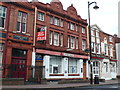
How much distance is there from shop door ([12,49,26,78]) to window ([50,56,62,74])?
17.2 feet

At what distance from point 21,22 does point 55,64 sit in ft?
28.6

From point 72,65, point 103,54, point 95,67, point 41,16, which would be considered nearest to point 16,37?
point 41,16

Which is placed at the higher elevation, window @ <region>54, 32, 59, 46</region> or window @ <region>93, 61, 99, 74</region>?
window @ <region>54, 32, 59, 46</region>

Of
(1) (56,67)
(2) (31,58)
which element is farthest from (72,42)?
(2) (31,58)

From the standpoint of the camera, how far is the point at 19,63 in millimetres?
20594

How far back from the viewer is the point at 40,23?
77.5ft

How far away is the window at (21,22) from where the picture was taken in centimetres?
2109

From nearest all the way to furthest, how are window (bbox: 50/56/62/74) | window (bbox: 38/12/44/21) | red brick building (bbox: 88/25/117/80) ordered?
window (bbox: 38/12/44/21), window (bbox: 50/56/62/74), red brick building (bbox: 88/25/117/80)

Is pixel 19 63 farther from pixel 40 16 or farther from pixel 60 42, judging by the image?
pixel 60 42

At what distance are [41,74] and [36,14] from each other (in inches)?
343

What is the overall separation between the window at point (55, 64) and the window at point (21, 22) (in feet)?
21.5

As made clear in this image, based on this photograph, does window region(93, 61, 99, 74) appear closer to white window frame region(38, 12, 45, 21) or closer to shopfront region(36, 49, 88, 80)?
shopfront region(36, 49, 88, 80)

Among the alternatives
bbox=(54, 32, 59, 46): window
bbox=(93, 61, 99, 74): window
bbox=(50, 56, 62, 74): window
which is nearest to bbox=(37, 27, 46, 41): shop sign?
bbox=(54, 32, 59, 46): window

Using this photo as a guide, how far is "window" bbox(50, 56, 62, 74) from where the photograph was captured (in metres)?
25.0
